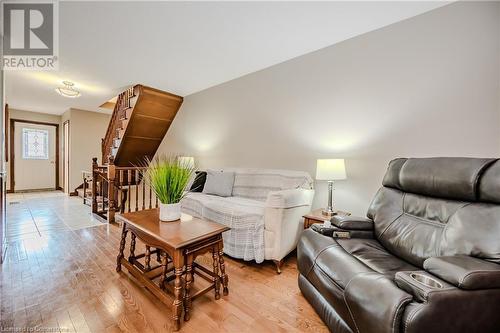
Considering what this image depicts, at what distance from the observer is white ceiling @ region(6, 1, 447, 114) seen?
2.04m

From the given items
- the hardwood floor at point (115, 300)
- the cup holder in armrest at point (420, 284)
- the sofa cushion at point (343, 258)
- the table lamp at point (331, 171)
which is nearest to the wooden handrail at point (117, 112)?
the hardwood floor at point (115, 300)

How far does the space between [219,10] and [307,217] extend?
2.17 metres

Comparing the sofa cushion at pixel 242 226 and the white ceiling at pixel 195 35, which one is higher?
the white ceiling at pixel 195 35

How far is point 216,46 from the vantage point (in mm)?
2695

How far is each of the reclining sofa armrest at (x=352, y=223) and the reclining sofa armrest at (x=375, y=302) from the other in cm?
63

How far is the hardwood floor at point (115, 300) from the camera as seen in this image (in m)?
1.40

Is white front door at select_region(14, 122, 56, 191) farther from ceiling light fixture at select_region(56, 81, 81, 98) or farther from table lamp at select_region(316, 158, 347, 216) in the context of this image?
table lamp at select_region(316, 158, 347, 216)

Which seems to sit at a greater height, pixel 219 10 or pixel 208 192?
pixel 219 10

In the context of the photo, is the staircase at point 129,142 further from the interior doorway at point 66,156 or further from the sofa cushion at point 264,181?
the sofa cushion at point 264,181

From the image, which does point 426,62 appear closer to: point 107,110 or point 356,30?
point 356,30

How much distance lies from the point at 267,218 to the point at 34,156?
762cm

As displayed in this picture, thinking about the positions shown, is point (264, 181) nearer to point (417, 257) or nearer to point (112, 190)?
point (417, 257)

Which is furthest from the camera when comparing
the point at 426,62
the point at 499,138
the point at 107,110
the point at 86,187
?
the point at 107,110

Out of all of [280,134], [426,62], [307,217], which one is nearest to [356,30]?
[426,62]
